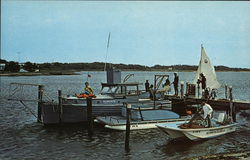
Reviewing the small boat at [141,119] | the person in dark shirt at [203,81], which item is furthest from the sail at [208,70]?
the small boat at [141,119]

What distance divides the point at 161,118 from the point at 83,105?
5.96 metres

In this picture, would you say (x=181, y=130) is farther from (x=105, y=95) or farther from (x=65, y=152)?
(x=105, y=95)

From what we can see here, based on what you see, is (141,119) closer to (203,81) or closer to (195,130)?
(195,130)

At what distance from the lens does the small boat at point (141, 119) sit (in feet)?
72.1

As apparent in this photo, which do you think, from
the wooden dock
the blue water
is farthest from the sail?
the blue water

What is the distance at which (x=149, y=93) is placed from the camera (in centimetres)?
2725

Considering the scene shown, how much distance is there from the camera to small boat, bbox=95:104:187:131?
72.1ft

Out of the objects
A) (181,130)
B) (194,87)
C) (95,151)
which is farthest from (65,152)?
(194,87)

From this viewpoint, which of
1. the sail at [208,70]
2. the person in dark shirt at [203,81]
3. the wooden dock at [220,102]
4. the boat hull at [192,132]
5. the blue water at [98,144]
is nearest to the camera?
the blue water at [98,144]

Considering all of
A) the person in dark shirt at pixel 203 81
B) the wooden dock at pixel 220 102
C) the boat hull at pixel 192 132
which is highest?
the person in dark shirt at pixel 203 81

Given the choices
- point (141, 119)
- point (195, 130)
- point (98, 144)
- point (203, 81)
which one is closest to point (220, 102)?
point (203, 81)

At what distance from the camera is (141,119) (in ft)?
74.5

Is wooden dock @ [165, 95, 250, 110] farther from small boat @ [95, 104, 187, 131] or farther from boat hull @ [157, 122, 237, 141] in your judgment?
boat hull @ [157, 122, 237, 141]

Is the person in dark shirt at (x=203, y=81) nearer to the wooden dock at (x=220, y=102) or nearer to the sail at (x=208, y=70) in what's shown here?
the wooden dock at (x=220, y=102)
